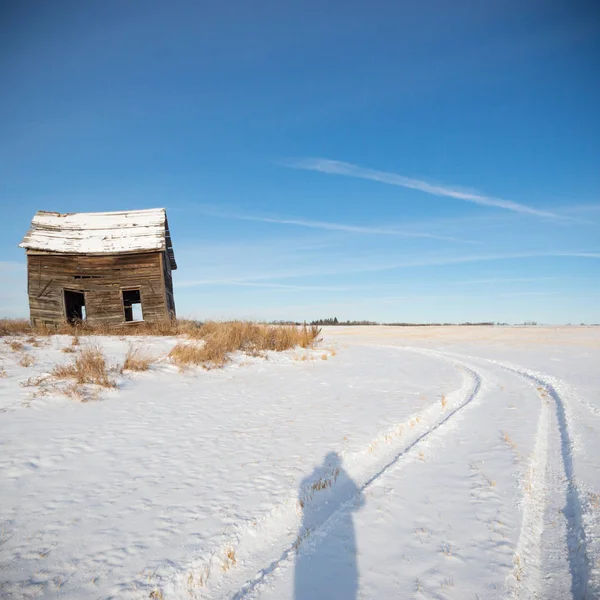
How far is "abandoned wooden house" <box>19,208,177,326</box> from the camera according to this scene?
58.5 feet

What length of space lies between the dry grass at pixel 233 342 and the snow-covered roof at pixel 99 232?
624cm

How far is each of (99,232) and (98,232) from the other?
45 millimetres

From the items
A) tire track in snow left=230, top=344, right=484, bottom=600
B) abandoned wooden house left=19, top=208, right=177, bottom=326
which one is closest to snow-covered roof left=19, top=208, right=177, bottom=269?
abandoned wooden house left=19, top=208, right=177, bottom=326

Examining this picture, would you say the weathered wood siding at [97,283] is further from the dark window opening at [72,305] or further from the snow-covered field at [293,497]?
the snow-covered field at [293,497]

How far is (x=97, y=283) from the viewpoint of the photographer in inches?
719

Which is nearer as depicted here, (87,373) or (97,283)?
(87,373)

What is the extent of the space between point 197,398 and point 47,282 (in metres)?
14.9

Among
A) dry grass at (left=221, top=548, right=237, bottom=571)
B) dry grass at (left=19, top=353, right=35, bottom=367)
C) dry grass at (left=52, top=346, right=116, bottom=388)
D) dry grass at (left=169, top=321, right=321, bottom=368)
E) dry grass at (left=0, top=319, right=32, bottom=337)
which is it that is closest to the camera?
dry grass at (left=221, top=548, right=237, bottom=571)

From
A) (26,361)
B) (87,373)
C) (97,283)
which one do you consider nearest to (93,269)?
(97,283)

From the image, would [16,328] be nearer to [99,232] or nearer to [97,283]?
[97,283]

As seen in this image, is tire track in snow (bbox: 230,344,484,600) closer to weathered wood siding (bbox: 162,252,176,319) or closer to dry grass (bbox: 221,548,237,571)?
dry grass (bbox: 221,548,237,571)

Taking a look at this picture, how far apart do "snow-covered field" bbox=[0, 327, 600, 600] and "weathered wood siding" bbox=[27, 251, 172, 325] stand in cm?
1137

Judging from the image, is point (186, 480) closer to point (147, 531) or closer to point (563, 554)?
point (147, 531)

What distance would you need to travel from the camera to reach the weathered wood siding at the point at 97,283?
17.8m
